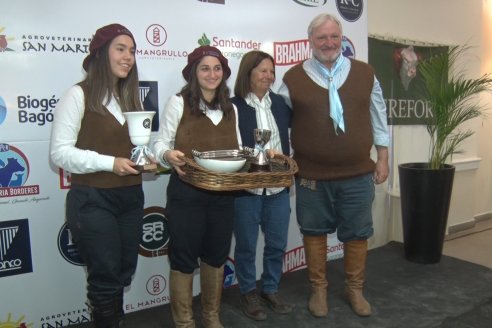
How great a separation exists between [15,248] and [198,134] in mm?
1167

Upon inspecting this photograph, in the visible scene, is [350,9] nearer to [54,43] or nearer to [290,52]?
[290,52]

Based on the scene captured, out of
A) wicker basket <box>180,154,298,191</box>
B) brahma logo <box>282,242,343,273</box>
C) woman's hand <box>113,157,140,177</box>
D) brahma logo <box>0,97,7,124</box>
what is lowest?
brahma logo <box>282,242,343,273</box>

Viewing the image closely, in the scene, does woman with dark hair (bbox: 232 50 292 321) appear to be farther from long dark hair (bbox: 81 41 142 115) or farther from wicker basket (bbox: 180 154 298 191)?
long dark hair (bbox: 81 41 142 115)

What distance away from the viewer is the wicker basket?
175 centimetres

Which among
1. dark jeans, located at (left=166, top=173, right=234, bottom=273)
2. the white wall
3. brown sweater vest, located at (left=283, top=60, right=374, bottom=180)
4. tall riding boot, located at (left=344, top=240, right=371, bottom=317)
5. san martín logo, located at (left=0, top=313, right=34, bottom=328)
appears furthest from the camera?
the white wall

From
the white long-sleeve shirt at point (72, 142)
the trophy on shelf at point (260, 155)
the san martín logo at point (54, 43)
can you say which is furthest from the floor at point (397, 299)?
the san martín logo at point (54, 43)

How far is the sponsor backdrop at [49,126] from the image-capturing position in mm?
2152

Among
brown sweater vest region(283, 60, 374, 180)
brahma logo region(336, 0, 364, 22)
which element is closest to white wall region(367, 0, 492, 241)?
A: brahma logo region(336, 0, 364, 22)

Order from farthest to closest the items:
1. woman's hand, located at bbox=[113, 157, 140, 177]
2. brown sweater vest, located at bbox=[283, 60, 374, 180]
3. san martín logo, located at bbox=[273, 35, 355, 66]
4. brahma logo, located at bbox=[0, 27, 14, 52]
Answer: san martín logo, located at bbox=[273, 35, 355, 66], brown sweater vest, located at bbox=[283, 60, 374, 180], brahma logo, located at bbox=[0, 27, 14, 52], woman's hand, located at bbox=[113, 157, 140, 177]

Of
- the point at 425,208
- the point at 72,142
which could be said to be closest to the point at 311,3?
the point at 425,208

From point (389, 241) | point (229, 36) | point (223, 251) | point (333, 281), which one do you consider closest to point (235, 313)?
point (223, 251)

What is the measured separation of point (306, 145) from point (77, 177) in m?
1.22

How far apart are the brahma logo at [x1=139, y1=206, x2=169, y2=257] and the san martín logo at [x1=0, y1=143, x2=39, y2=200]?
68 cm

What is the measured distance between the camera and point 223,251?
2117 millimetres
